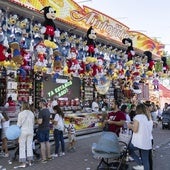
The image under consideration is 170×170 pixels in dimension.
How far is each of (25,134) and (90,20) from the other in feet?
34.4

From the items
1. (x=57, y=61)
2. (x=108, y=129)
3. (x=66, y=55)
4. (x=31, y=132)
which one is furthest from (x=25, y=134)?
(x=66, y=55)

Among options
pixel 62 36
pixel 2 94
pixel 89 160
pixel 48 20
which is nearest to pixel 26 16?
pixel 48 20

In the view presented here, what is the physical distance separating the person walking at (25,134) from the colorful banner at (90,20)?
510 cm

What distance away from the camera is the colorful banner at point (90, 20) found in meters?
15.5

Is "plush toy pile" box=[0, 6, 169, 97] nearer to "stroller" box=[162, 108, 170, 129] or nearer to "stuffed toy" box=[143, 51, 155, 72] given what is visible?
"stuffed toy" box=[143, 51, 155, 72]

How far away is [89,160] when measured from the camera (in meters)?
10.8

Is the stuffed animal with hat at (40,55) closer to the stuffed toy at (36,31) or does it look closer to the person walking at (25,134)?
the stuffed toy at (36,31)

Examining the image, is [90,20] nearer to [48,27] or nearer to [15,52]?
[48,27]

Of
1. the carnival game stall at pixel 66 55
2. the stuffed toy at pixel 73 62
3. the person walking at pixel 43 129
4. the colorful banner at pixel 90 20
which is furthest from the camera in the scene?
the stuffed toy at pixel 73 62

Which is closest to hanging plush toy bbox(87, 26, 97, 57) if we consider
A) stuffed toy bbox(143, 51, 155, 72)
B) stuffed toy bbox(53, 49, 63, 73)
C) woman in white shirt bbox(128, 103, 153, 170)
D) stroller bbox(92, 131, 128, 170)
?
stuffed toy bbox(53, 49, 63, 73)

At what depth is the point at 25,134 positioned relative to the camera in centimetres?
985

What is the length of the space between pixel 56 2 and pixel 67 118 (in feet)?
16.8

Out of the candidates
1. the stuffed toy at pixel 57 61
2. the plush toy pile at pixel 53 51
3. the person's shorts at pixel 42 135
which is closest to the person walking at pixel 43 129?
the person's shorts at pixel 42 135

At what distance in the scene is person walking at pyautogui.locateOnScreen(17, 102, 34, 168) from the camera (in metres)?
9.84
